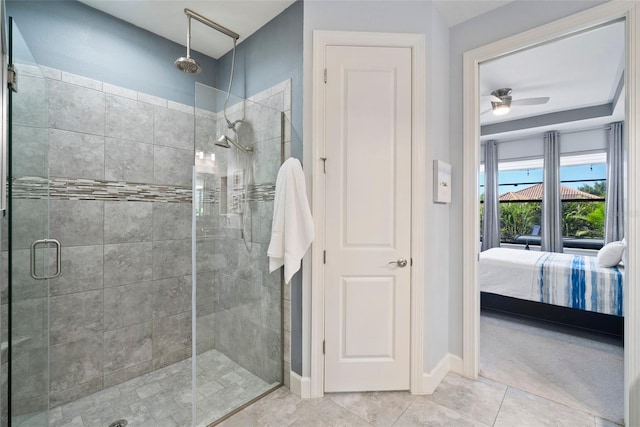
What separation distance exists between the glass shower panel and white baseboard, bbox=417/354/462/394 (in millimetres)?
994

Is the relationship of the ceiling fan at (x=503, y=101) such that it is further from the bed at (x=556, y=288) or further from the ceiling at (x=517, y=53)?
the bed at (x=556, y=288)

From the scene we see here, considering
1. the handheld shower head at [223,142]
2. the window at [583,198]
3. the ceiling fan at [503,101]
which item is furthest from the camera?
the window at [583,198]

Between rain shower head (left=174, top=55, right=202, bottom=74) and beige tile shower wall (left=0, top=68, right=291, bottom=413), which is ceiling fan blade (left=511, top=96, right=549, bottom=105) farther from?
rain shower head (left=174, top=55, right=202, bottom=74)

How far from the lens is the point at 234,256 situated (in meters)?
1.85

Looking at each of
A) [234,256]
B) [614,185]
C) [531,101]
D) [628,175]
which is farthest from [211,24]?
[614,185]

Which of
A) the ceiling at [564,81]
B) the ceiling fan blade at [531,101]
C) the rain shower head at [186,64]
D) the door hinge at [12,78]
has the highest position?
the ceiling at [564,81]

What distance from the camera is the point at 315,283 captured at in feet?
6.55

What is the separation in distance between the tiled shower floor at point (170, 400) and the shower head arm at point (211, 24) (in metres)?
2.24

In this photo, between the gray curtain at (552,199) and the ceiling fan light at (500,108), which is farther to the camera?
the gray curtain at (552,199)

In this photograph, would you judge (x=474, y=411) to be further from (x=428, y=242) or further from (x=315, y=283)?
(x=315, y=283)

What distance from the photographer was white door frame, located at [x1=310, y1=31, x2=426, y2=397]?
6.52 feet

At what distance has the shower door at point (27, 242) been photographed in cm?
128

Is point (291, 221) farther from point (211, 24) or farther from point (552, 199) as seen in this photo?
point (552, 199)

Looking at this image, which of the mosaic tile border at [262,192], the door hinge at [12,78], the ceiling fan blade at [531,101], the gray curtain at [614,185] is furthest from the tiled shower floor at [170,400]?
the gray curtain at [614,185]
